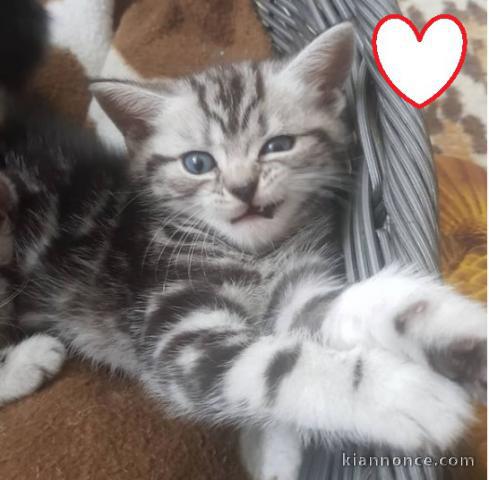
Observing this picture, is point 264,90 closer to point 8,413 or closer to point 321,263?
point 321,263

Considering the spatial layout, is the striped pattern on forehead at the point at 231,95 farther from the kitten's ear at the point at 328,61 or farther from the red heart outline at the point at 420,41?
the red heart outline at the point at 420,41

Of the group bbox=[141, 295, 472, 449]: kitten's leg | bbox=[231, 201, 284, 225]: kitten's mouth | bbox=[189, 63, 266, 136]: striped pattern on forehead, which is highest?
bbox=[189, 63, 266, 136]: striped pattern on forehead

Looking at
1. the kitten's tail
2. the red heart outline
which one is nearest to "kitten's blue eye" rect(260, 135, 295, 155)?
the red heart outline

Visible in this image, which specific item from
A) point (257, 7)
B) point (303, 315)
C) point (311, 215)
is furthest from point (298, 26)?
point (303, 315)

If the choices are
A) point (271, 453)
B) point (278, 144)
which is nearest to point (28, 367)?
point (271, 453)

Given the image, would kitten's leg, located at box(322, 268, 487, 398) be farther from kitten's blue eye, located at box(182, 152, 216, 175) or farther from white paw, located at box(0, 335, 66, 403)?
white paw, located at box(0, 335, 66, 403)
